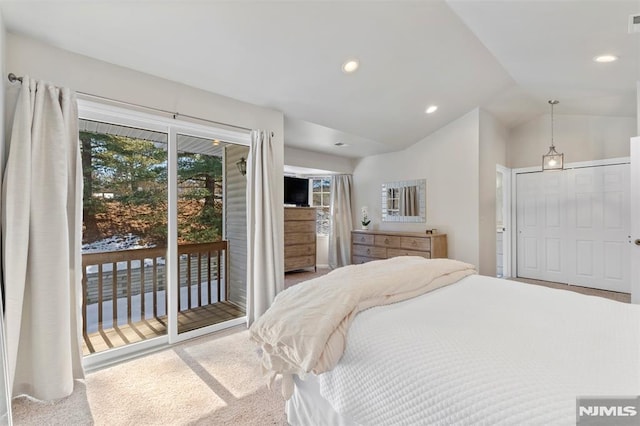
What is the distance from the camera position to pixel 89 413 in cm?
189

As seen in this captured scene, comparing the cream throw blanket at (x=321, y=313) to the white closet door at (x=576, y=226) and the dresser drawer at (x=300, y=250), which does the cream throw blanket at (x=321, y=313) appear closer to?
the dresser drawer at (x=300, y=250)

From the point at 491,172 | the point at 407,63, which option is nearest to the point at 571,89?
the point at 491,172

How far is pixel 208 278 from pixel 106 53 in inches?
88.1

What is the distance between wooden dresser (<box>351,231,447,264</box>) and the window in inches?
41.3

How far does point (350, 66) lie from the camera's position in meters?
2.96

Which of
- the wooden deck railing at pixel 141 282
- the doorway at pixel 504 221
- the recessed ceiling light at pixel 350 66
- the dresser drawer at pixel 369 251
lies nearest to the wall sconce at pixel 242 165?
the wooden deck railing at pixel 141 282

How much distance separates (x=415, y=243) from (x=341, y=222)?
1.82 m

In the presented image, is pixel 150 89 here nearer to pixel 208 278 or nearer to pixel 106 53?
pixel 106 53

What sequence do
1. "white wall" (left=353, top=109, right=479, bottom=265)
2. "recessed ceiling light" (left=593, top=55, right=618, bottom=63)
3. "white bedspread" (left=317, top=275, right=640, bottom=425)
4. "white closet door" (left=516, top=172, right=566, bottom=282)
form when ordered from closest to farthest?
"white bedspread" (left=317, top=275, right=640, bottom=425)
"recessed ceiling light" (left=593, top=55, right=618, bottom=63)
"white wall" (left=353, top=109, right=479, bottom=265)
"white closet door" (left=516, top=172, right=566, bottom=282)

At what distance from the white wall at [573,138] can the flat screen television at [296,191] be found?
3.78 metres

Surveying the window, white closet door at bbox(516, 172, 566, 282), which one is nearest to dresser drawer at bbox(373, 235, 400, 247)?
the window

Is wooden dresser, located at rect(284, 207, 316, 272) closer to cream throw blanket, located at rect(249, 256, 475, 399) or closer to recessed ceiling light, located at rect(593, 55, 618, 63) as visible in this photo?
cream throw blanket, located at rect(249, 256, 475, 399)

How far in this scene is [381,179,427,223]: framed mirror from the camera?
5.24 meters
